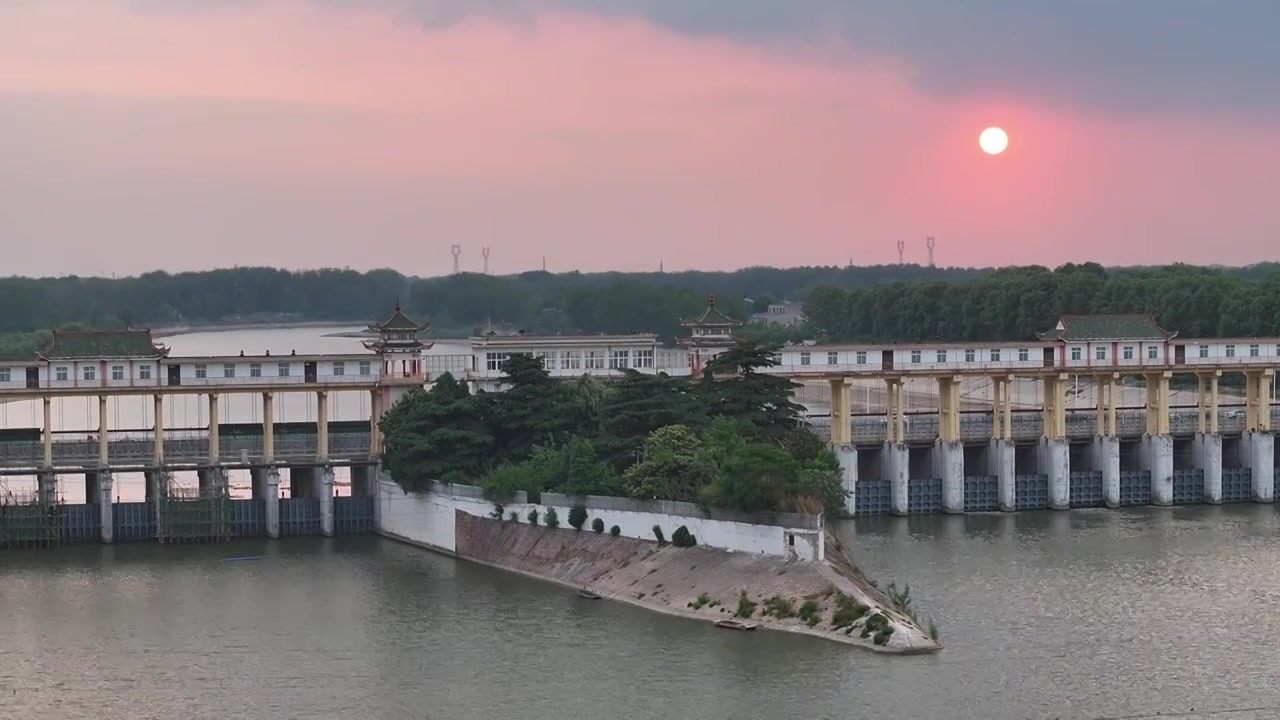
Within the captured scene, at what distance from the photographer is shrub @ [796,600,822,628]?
54.2 meters

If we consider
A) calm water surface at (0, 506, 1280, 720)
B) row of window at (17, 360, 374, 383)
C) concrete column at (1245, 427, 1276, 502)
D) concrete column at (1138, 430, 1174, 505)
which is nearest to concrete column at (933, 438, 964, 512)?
calm water surface at (0, 506, 1280, 720)

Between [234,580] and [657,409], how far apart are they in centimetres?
1516

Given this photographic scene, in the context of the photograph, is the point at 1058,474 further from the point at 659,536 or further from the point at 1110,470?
the point at 659,536

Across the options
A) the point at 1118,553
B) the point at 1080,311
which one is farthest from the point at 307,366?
the point at 1080,311

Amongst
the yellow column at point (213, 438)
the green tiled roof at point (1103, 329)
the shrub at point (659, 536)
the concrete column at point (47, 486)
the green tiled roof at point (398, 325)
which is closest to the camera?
the shrub at point (659, 536)

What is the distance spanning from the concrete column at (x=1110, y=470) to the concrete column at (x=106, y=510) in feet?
129

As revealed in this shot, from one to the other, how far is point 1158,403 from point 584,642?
38.0 meters

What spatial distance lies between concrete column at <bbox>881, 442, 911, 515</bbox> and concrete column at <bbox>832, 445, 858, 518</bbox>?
163cm

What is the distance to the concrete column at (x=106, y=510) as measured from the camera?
239 feet

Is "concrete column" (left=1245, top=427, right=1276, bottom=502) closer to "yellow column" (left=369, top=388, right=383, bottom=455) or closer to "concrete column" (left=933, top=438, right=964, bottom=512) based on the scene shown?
"concrete column" (left=933, top=438, right=964, bottom=512)

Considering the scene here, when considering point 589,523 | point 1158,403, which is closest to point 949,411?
point 1158,403

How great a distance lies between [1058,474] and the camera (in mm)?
81688

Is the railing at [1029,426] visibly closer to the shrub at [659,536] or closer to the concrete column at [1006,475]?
the concrete column at [1006,475]

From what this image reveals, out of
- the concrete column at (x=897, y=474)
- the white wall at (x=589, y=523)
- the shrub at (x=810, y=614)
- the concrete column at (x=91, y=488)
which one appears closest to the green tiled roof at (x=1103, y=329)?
the concrete column at (x=897, y=474)
